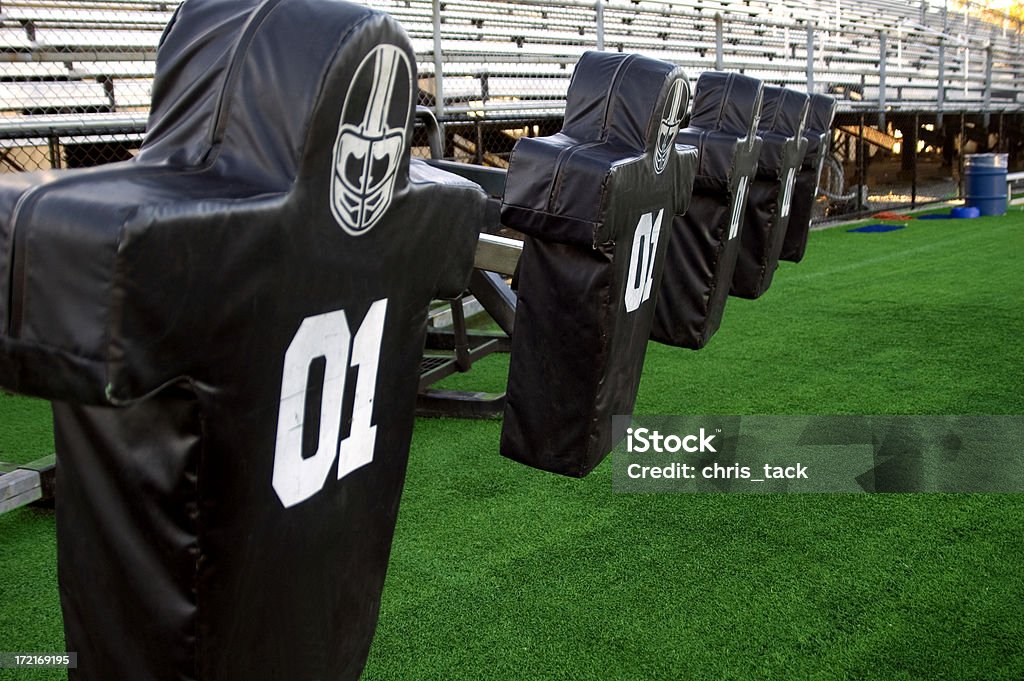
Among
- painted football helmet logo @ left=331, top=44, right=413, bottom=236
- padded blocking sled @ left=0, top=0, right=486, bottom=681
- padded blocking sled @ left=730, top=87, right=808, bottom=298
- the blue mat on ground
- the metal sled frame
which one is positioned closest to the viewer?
padded blocking sled @ left=0, top=0, right=486, bottom=681

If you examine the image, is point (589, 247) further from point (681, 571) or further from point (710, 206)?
point (710, 206)

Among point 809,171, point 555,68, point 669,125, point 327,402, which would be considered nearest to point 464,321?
A: point 669,125

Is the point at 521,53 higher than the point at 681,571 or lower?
higher

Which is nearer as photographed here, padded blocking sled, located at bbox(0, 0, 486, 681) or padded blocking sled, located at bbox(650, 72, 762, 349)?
padded blocking sled, located at bbox(0, 0, 486, 681)

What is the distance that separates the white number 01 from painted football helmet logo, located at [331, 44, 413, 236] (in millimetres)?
121

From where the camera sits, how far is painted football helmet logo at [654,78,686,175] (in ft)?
7.48

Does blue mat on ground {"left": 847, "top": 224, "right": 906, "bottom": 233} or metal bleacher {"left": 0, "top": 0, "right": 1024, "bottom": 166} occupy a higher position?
metal bleacher {"left": 0, "top": 0, "right": 1024, "bottom": 166}

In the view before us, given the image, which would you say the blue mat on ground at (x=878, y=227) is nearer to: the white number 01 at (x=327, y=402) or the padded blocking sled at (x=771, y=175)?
the padded blocking sled at (x=771, y=175)

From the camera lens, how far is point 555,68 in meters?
8.10

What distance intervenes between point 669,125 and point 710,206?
3.94ft

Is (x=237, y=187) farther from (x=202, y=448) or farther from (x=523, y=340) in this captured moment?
(x=523, y=340)

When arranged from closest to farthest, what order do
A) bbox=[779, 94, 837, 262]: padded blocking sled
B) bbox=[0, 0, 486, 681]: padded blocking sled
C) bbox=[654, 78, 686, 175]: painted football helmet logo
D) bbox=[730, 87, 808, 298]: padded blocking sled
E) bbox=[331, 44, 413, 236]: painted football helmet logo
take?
bbox=[0, 0, 486, 681]: padded blocking sled
bbox=[331, 44, 413, 236]: painted football helmet logo
bbox=[654, 78, 686, 175]: painted football helmet logo
bbox=[730, 87, 808, 298]: padded blocking sled
bbox=[779, 94, 837, 262]: padded blocking sled

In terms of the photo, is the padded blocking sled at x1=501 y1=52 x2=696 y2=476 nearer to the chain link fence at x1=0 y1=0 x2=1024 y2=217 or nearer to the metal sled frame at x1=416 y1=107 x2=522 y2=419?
the metal sled frame at x1=416 y1=107 x2=522 y2=419

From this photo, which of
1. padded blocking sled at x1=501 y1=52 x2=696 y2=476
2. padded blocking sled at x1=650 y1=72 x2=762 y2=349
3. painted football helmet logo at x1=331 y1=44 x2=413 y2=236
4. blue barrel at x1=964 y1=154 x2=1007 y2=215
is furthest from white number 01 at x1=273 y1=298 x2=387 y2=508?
blue barrel at x1=964 y1=154 x2=1007 y2=215
